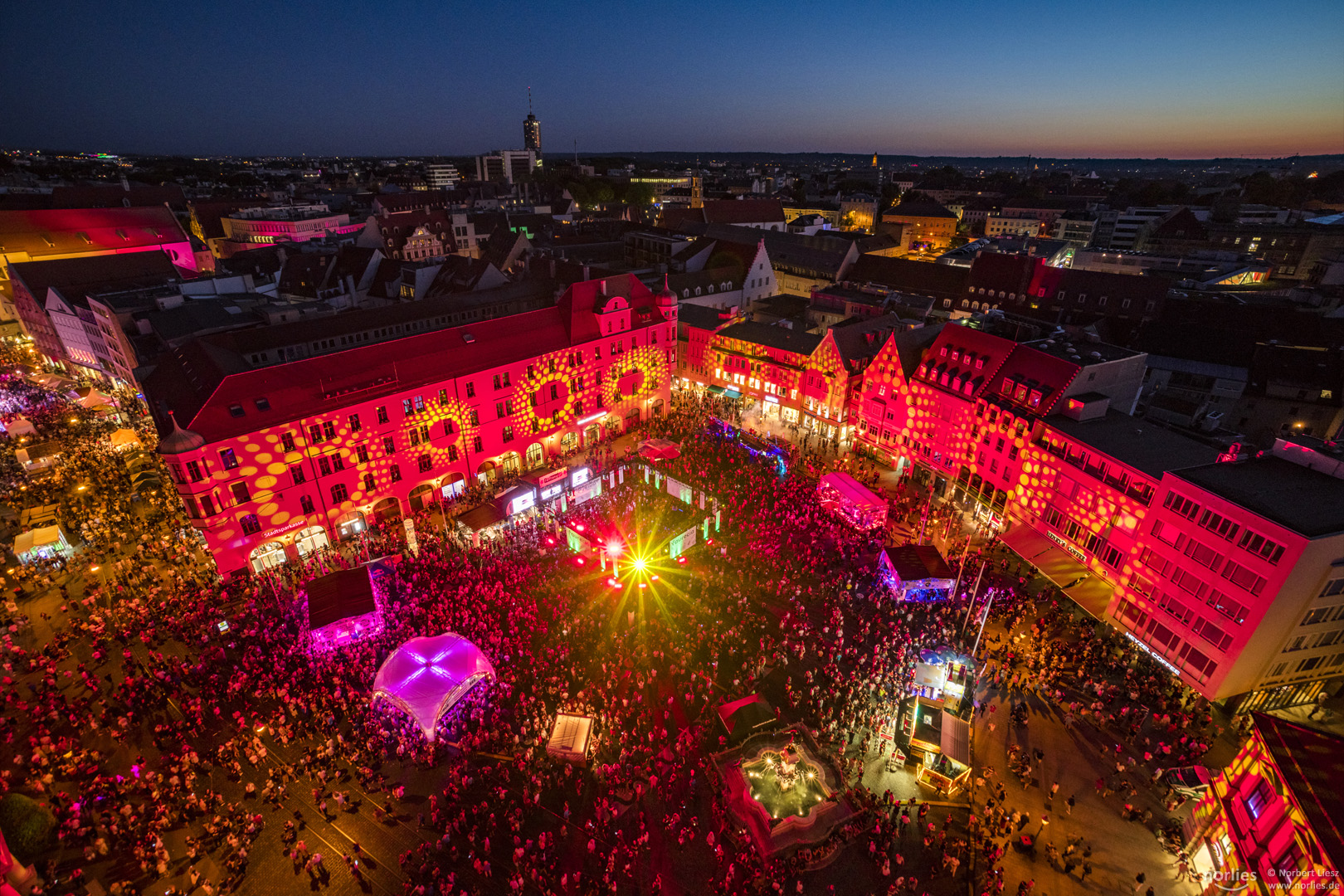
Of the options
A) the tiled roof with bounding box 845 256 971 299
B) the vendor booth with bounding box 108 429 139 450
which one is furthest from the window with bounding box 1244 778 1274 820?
the vendor booth with bounding box 108 429 139 450

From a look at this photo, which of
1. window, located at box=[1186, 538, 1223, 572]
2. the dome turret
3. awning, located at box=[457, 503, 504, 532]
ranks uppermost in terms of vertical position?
the dome turret

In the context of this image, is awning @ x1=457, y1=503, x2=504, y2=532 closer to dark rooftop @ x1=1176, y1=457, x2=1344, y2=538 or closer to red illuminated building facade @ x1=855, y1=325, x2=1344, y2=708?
red illuminated building facade @ x1=855, y1=325, x2=1344, y2=708

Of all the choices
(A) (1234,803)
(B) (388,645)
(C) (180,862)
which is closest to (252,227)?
(B) (388,645)

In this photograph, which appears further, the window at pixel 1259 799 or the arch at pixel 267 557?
the arch at pixel 267 557

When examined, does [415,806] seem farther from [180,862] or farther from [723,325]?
[723,325]

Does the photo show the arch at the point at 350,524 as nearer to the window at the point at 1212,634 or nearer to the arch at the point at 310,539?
the arch at the point at 310,539

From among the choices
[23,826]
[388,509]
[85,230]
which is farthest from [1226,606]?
[85,230]

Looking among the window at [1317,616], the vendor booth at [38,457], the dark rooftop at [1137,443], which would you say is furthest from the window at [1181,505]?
the vendor booth at [38,457]
